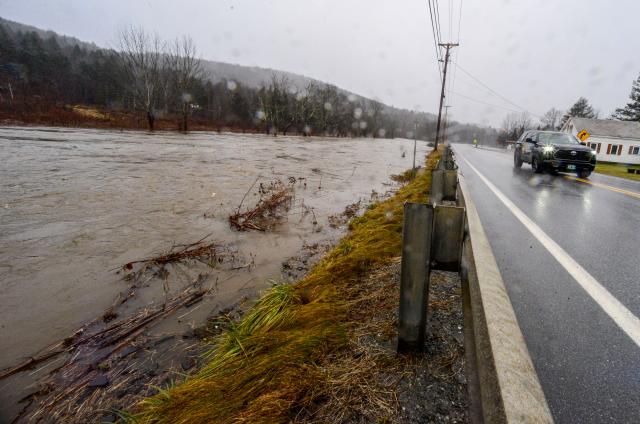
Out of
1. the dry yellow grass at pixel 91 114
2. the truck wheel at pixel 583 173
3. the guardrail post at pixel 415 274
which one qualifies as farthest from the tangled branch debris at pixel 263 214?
the dry yellow grass at pixel 91 114

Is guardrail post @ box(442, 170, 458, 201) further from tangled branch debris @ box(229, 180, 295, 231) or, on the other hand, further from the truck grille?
the truck grille

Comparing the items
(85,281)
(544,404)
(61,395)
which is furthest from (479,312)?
(85,281)

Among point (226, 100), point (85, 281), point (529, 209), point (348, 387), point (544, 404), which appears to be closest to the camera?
point (544, 404)

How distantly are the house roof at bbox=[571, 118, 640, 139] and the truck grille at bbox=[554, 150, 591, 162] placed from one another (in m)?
44.7

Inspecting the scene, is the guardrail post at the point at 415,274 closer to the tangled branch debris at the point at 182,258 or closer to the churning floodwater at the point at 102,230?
the churning floodwater at the point at 102,230

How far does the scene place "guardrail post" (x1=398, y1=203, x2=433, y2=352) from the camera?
165 centimetres

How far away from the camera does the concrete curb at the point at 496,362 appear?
1.22 meters

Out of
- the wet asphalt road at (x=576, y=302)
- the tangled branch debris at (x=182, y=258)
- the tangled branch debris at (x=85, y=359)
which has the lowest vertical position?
the tangled branch debris at (x=85, y=359)

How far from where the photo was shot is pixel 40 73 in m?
69.6

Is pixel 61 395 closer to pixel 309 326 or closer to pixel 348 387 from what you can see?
pixel 309 326

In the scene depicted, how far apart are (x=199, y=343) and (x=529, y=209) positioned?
6134 mm

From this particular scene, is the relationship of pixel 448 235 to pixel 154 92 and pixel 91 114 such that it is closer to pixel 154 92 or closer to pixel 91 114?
pixel 154 92

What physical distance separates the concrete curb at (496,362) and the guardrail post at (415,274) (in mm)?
291

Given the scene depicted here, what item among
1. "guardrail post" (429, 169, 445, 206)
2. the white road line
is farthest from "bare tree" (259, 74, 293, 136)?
the white road line
